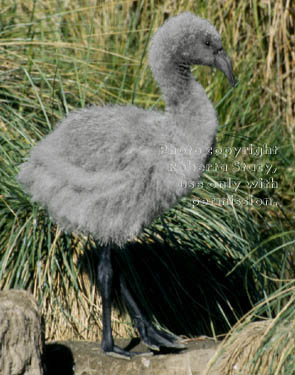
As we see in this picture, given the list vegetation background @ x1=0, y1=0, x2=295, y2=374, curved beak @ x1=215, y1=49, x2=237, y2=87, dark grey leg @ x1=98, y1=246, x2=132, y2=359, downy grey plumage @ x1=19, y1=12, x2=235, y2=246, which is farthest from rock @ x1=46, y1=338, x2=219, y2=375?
curved beak @ x1=215, y1=49, x2=237, y2=87

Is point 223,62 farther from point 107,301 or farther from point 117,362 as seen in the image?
point 117,362

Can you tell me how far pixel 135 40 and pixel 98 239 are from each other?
3.17 m

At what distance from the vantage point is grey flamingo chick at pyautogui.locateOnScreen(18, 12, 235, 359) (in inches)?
160

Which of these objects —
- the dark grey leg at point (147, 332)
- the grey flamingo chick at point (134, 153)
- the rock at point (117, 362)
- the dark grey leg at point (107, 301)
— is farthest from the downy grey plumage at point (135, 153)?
the rock at point (117, 362)

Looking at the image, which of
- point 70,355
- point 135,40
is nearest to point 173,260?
point 70,355

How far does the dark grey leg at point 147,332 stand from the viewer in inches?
179

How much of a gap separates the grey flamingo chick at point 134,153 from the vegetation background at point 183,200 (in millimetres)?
631

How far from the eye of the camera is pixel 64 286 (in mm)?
5008

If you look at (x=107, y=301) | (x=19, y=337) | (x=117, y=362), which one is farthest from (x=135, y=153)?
(x=117, y=362)

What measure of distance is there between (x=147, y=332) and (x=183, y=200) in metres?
1.18

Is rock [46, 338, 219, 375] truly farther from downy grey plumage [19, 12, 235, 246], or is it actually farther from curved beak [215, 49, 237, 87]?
curved beak [215, 49, 237, 87]

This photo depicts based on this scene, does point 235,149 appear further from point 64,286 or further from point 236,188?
point 64,286

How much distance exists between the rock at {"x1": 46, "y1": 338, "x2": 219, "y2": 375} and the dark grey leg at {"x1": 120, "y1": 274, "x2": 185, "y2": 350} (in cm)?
8

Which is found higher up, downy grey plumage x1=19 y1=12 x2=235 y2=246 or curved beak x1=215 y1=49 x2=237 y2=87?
curved beak x1=215 y1=49 x2=237 y2=87
